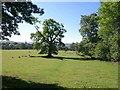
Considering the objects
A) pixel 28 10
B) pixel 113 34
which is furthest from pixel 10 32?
pixel 113 34

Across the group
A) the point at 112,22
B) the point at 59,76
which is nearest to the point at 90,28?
the point at 112,22

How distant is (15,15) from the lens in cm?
2203

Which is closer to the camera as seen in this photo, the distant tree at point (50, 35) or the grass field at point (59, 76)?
the grass field at point (59, 76)

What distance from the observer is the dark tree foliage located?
21.4 metres

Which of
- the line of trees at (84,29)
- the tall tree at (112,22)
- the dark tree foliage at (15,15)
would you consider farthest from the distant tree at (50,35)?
the dark tree foliage at (15,15)

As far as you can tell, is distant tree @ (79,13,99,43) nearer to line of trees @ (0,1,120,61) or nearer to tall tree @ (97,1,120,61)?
line of trees @ (0,1,120,61)

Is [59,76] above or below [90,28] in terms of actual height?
below

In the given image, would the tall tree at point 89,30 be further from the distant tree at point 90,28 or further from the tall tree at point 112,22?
the tall tree at point 112,22

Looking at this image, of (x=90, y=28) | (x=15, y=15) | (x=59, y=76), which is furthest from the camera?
(x=90, y=28)

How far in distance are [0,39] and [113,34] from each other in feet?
110

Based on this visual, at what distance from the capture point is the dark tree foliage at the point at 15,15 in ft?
70.2

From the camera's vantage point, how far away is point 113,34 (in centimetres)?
5194

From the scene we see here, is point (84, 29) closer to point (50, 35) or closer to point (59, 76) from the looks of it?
point (50, 35)

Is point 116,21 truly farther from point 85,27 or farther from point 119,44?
point 85,27
